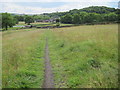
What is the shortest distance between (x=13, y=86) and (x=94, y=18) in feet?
274

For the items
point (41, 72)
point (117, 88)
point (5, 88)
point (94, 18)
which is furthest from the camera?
point (94, 18)

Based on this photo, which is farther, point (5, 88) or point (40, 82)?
point (40, 82)

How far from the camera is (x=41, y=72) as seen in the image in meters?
6.84

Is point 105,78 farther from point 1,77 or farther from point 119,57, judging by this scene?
point 1,77

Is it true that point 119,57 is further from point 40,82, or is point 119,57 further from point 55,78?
point 40,82

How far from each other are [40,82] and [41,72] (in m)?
1.12

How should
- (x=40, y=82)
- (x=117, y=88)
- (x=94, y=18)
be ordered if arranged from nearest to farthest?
(x=117, y=88), (x=40, y=82), (x=94, y=18)

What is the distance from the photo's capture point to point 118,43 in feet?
29.1

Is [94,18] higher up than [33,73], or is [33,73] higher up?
[94,18]

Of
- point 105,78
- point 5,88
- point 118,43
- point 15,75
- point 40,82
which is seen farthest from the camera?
point 118,43

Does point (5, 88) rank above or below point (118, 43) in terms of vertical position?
below

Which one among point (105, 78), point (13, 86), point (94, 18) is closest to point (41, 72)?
point (13, 86)

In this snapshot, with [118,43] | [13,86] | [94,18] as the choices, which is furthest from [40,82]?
[94,18]

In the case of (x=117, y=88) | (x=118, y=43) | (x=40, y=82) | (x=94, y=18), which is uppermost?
(x=94, y=18)
